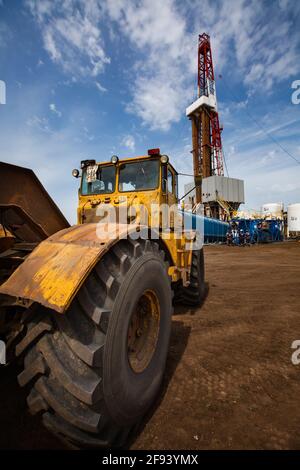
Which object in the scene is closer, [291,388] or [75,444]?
[75,444]

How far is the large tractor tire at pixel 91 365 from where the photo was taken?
1.43 metres

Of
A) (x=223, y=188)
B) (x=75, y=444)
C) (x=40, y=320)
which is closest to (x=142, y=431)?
(x=75, y=444)

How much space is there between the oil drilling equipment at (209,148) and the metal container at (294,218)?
259 inches

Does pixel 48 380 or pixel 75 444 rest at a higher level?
pixel 48 380

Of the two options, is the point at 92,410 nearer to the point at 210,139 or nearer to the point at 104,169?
the point at 104,169

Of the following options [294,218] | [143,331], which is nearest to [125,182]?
[143,331]

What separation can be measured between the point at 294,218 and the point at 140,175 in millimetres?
31883

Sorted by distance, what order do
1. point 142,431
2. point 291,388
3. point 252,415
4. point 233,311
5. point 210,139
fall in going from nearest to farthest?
point 142,431, point 252,415, point 291,388, point 233,311, point 210,139

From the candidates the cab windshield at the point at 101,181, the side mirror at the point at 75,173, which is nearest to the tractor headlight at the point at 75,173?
the side mirror at the point at 75,173

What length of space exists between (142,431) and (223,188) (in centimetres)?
3362

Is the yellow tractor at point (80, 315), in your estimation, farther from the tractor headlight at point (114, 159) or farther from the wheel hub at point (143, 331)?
the tractor headlight at point (114, 159)

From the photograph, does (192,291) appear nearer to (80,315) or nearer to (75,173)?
(75,173)

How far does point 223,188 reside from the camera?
33219 mm

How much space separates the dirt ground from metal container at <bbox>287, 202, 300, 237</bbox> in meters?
30.1
